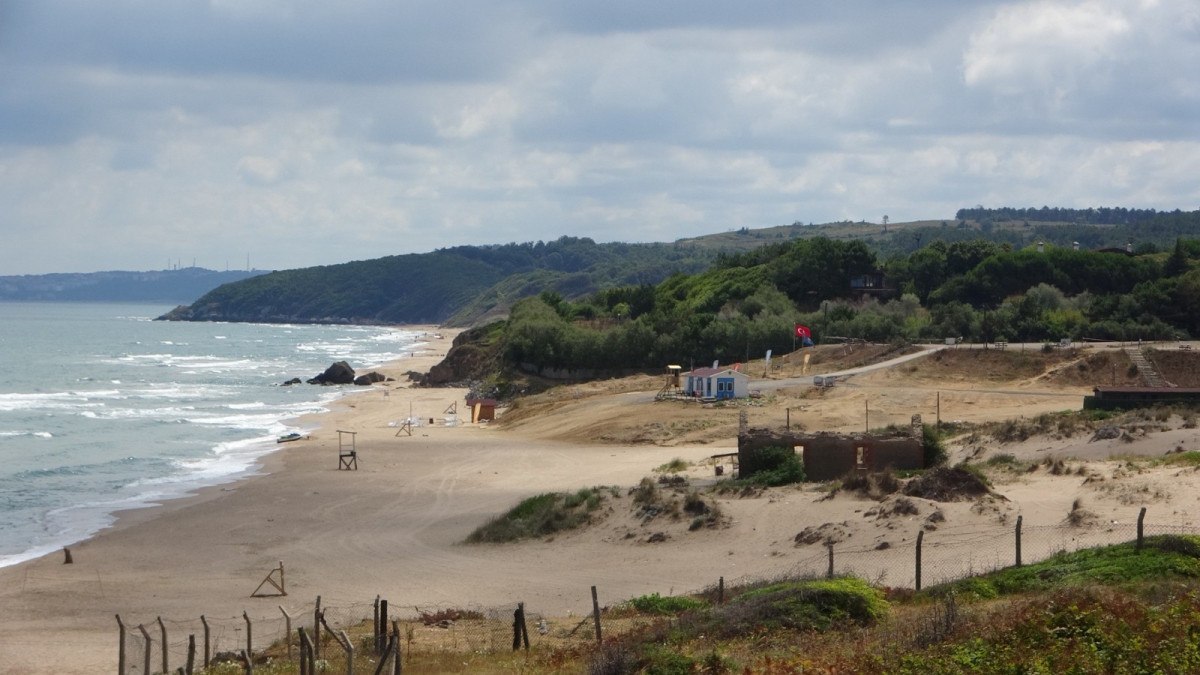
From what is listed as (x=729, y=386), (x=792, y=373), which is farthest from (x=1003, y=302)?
(x=729, y=386)

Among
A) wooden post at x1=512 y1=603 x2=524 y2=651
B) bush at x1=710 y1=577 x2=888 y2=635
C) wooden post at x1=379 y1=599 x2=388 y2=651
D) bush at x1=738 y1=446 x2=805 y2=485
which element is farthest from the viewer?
bush at x1=738 y1=446 x2=805 y2=485

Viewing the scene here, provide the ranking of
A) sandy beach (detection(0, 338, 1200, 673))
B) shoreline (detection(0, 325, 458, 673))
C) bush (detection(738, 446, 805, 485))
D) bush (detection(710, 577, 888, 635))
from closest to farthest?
bush (detection(710, 577, 888, 635)) < shoreline (detection(0, 325, 458, 673)) < sandy beach (detection(0, 338, 1200, 673)) < bush (detection(738, 446, 805, 485))

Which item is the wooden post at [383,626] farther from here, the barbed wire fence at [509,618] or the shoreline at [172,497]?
the shoreline at [172,497]

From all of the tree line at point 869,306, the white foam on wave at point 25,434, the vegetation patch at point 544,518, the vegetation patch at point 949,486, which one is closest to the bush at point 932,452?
the vegetation patch at point 949,486

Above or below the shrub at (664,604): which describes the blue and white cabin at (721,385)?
above

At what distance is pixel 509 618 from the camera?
886 inches

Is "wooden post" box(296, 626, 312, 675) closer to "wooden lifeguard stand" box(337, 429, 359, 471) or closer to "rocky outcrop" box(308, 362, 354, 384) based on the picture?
"wooden lifeguard stand" box(337, 429, 359, 471)

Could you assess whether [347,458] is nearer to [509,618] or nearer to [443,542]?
[443,542]

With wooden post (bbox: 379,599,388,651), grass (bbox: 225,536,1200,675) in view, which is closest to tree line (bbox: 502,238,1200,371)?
grass (bbox: 225,536,1200,675)

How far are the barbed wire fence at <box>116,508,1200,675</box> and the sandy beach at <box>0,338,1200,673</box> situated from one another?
0.16 m

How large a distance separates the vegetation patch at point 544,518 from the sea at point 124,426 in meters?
11.6

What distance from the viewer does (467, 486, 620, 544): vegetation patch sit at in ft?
102

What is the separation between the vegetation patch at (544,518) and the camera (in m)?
31.1

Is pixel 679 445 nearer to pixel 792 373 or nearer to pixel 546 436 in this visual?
pixel 546 436
